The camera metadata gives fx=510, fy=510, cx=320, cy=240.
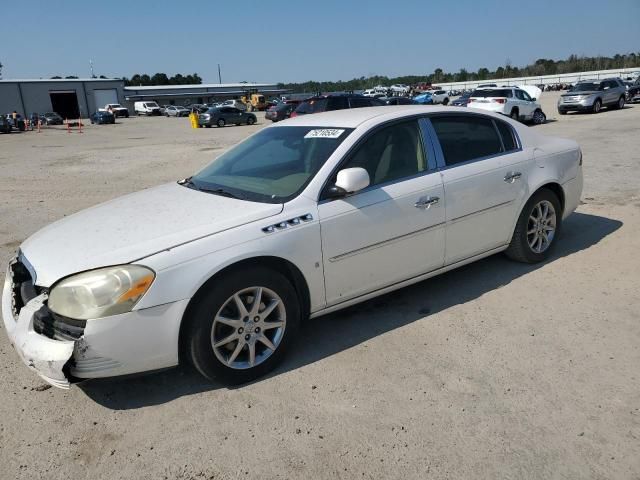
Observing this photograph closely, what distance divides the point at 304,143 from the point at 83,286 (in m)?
1.90

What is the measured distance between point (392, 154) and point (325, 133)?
522mm

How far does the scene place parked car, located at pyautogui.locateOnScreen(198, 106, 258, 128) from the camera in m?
34.1

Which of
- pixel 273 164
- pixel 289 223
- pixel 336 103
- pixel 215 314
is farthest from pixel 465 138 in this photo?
pixel 336 103

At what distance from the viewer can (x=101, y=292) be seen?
105 inches

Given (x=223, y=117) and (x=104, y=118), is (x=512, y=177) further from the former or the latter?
(x=104, y=118)

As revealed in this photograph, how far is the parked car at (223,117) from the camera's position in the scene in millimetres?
34125

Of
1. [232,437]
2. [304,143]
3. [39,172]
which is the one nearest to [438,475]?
[232,437]

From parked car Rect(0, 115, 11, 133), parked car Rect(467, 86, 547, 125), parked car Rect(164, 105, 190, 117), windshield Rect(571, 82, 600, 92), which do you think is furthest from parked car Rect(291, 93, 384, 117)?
parked car Rect(164, 105, 190, 117)

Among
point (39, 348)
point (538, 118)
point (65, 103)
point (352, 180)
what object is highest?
point (65, 103)

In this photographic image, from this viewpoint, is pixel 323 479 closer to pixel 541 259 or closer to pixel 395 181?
pixel 395 181

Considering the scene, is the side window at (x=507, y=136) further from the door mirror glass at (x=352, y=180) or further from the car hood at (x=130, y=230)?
the car hood at (x=130, y=230)

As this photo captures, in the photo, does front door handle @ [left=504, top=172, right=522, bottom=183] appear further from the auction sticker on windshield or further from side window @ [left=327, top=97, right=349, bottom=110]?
side window @ [left=327, top=97, right=349, bottom=110]

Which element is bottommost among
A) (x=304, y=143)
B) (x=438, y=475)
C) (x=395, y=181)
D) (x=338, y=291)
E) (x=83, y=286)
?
(x=438, y=475)

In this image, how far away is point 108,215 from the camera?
3543 millimetres
